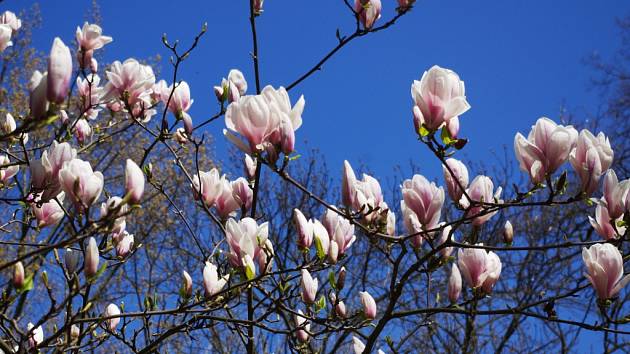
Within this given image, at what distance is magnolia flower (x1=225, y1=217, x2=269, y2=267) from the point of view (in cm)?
171

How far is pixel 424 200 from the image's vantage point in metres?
1.70

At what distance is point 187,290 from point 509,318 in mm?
6302

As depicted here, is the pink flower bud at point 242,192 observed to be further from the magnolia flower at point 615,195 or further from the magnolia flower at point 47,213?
the magnolia flower at point 615,195

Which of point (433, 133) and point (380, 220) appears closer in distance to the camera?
point (433, 133)

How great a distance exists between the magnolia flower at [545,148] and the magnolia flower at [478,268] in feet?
1.04

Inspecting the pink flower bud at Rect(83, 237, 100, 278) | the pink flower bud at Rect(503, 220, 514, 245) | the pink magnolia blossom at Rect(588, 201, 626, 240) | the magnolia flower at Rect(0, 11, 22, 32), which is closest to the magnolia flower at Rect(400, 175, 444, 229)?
the pink flower bud at Rect(503, 220, 514, 245)

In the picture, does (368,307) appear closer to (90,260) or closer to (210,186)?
(210,186)

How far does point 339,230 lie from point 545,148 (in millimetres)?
599

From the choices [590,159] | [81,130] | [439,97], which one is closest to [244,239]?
[439,97]

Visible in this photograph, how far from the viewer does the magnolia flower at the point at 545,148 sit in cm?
155

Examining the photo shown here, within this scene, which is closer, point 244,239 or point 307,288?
point 244,239

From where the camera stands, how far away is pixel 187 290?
5.80 feet

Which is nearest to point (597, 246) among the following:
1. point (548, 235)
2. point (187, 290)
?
point (187, 290)

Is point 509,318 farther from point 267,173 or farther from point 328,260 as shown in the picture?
point 328,260
